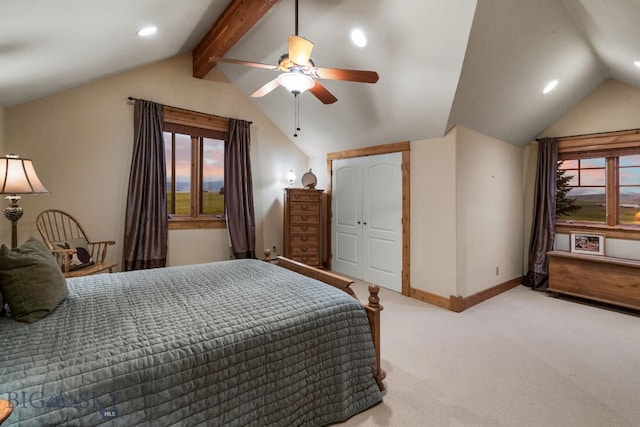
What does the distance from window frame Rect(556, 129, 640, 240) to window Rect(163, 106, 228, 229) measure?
16.0 ft

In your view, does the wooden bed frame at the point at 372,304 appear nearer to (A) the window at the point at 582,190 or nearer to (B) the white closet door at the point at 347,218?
(B) the white closet door at the point at 347,218

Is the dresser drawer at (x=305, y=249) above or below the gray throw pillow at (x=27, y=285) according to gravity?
below

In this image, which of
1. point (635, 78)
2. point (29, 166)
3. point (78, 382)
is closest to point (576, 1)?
point (635, 78)

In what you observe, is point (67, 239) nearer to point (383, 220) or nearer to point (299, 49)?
point (299, 49)

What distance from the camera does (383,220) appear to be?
435 centimetres

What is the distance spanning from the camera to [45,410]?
0.92 metres

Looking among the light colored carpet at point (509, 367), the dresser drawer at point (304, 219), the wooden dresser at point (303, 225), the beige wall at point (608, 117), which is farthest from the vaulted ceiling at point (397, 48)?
the light colored carpet at point (509, 367)

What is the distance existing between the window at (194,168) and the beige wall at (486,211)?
10.8 ft

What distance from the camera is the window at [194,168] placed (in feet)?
13.8

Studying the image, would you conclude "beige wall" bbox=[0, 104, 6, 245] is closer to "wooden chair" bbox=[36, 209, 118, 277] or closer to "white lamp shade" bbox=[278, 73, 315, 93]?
"wooden chair" bbox=[36, 209, 118, 277]

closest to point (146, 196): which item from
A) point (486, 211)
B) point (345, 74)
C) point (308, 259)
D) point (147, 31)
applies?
point (147, 31)

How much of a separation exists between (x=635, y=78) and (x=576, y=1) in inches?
71.7

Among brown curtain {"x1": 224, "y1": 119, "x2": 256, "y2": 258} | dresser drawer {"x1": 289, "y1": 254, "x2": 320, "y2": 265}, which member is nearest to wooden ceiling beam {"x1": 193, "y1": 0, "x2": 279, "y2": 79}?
brown curtain {"x1": 224, "y1": 119, "x2": 256, "y2": 258}

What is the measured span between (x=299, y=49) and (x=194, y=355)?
1.98 m
